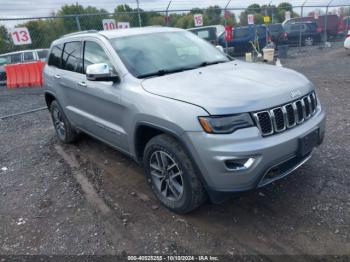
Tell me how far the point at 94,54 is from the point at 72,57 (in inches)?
30.2

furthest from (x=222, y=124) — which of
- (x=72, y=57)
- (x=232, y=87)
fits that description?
(x=72, y=57)

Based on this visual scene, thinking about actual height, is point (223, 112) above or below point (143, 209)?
above

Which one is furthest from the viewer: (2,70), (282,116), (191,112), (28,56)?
(2,70)

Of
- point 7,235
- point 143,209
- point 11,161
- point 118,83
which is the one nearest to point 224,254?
point 143,209

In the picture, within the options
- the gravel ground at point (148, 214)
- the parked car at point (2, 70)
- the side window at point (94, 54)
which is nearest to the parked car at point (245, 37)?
the parked car at point (2, 70)

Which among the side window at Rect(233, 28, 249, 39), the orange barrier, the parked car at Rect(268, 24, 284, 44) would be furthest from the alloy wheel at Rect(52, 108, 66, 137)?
the parked car at Rect(268, 24, 284, 44)

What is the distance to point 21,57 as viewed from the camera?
15477mm

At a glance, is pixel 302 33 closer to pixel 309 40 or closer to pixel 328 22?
pixel 309 40

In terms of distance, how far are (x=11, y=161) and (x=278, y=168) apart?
4.33 meters

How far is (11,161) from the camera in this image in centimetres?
527

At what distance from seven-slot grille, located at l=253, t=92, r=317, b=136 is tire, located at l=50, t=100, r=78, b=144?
11.5ft

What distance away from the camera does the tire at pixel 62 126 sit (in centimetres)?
529

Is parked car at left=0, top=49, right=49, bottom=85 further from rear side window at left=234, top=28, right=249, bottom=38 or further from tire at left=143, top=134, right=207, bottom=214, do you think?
tire at left=143, top=134, right=207, bottom=214

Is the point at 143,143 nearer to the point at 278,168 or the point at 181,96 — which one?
the point at 181,96
